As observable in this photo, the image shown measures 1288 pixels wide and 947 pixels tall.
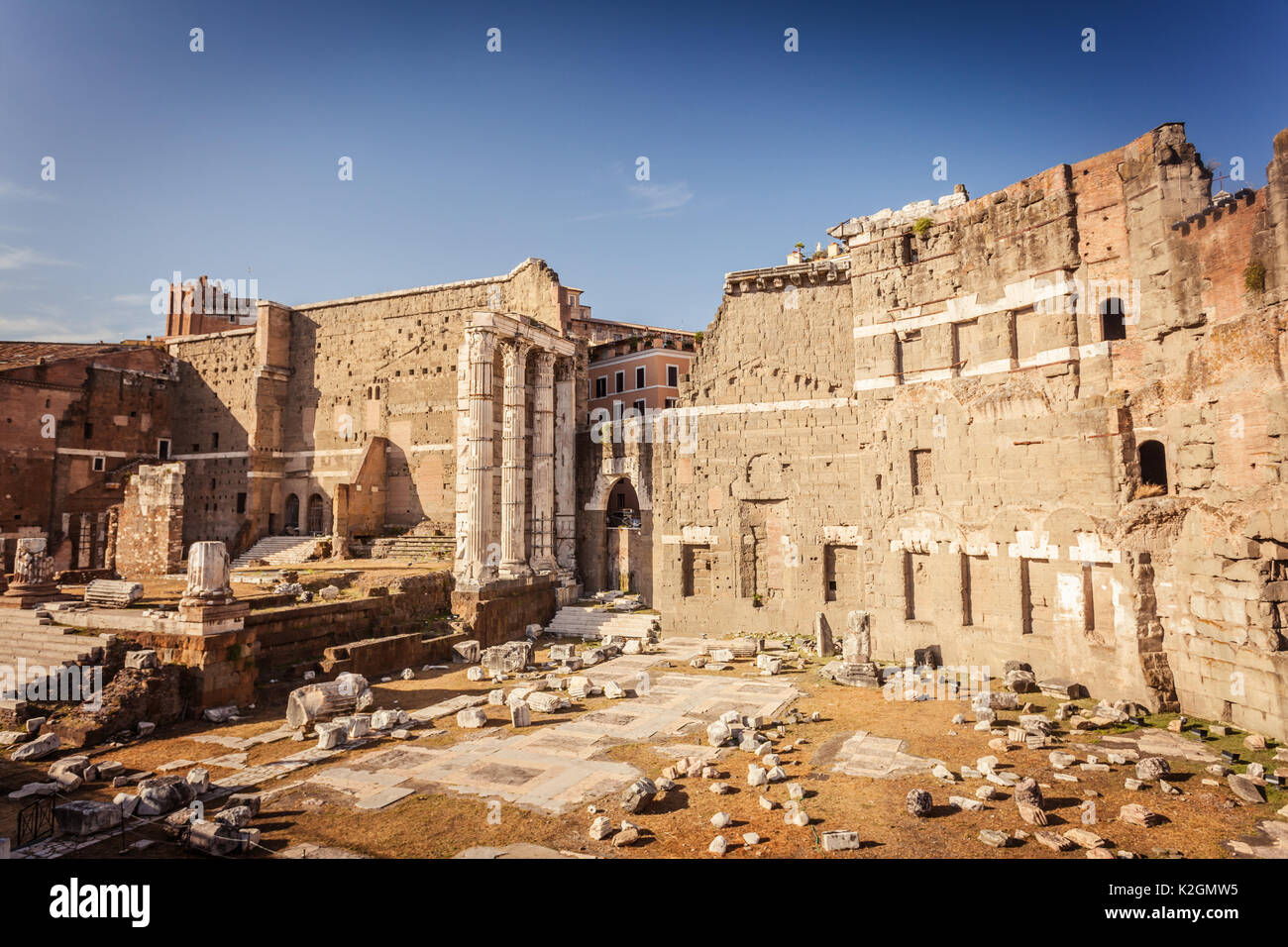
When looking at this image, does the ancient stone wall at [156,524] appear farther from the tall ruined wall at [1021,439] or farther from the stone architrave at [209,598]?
the tall ruined wall at [1021,439]

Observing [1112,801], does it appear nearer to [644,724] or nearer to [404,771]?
[644,724]

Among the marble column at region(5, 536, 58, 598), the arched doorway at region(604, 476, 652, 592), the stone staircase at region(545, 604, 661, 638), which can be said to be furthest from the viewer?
the arched doorway at region(604, 476, 652, 592)

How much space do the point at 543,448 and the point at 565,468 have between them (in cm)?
142

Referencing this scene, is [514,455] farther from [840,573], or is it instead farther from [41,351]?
[41,351]

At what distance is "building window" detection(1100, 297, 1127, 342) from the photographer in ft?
47.4

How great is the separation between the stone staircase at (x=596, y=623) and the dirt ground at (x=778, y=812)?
1151 centimetres

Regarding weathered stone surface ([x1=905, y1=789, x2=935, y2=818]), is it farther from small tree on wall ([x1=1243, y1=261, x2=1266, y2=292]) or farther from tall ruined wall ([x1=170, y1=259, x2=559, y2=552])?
tall ruined wall ([x1=170, y1=259, x2=559, y2=552])

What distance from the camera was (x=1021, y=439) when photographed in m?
15.7

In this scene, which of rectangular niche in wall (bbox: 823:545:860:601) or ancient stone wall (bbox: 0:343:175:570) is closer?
rectangular niche in wall (bbox: 823:545:860:601)

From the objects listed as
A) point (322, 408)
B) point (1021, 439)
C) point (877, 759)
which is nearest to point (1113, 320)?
point (1021, 439)

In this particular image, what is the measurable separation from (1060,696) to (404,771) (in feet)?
40.3

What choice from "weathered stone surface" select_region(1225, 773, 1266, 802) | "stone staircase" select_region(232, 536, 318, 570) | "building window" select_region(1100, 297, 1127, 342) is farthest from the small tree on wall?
"stone staircase" select_region(232, 536, 318, 570)

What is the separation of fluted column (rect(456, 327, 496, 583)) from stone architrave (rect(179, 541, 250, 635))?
911 cm

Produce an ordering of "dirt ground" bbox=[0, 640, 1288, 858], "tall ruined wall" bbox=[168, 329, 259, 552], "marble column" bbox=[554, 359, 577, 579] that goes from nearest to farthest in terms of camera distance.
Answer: "dirt ground" bbox=[0, 640, 1288, 858] < "marble column" bbox=[554, 359, 577, 579] < "tall ruined wall" bbox=[168, 329, 259, 552]
